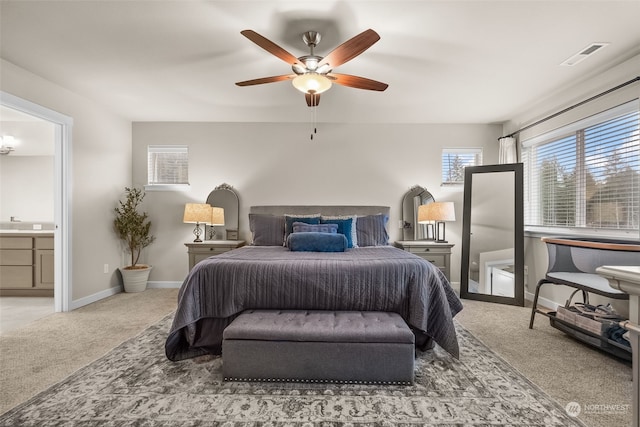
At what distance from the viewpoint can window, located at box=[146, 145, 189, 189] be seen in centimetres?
475

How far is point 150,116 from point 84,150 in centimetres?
104

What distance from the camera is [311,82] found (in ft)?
7.96

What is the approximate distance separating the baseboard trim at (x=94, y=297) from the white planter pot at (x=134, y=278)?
0.42 feet

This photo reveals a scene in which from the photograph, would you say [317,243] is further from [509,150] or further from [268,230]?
[509,150]

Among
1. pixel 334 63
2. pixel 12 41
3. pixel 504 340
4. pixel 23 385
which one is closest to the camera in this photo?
pixel 23 385

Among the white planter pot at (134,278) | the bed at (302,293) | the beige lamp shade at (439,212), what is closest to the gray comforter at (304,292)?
the bed at (302,293)

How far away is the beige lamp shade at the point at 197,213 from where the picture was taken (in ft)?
13.6

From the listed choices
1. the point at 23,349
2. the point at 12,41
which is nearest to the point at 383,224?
the point at 23,349

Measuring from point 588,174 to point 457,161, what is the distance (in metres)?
1.74

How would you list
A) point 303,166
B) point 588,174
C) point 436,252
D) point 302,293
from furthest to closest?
point 303,166 < point 436,252 < point 588,174 < point 302,293

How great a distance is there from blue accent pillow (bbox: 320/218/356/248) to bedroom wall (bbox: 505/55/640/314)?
237 cm

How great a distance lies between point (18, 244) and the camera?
407 cm

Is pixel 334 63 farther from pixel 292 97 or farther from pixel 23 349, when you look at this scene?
pixel 23 349

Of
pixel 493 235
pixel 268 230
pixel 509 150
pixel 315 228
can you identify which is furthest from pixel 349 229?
pixel 509 150
